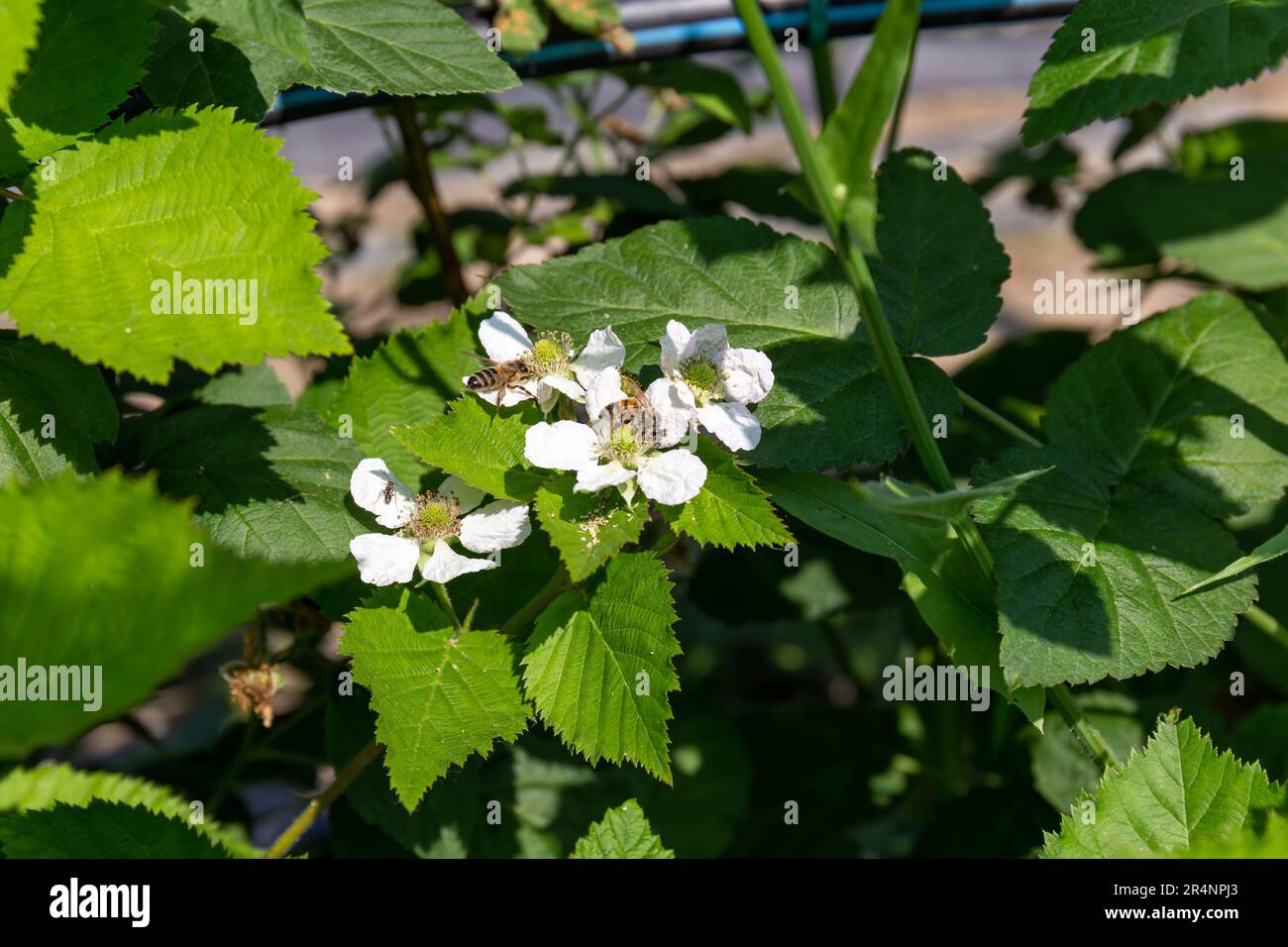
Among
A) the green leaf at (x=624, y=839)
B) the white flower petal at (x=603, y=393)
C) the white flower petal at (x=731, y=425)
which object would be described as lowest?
the green leaf at (x=624, y=839)

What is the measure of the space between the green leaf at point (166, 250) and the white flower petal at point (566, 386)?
7.9 inches

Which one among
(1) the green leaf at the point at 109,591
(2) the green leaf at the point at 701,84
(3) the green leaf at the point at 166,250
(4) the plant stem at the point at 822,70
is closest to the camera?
(1) the green leaf at the point at 109,591

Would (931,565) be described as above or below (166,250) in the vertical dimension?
below

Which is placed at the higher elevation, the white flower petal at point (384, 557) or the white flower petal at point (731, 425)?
the white flower petal at point (731, 425)

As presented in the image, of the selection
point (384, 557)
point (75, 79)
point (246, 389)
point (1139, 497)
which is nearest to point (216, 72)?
point (75, 79)

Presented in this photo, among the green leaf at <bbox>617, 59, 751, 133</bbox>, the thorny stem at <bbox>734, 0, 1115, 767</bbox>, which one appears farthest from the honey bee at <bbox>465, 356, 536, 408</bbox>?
the green leaf at <bbox>617, 59, 751, 133</bbox>

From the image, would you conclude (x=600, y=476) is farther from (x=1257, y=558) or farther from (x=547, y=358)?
(x=1257, y=558)

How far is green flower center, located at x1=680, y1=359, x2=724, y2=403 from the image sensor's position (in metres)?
1.06

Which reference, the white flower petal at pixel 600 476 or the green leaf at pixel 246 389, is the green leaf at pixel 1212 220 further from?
the green leaf at pixel 246 389

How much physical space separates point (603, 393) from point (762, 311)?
11.2 inches

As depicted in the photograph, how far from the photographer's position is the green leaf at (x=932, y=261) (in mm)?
1239

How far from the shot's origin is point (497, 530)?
107cm
